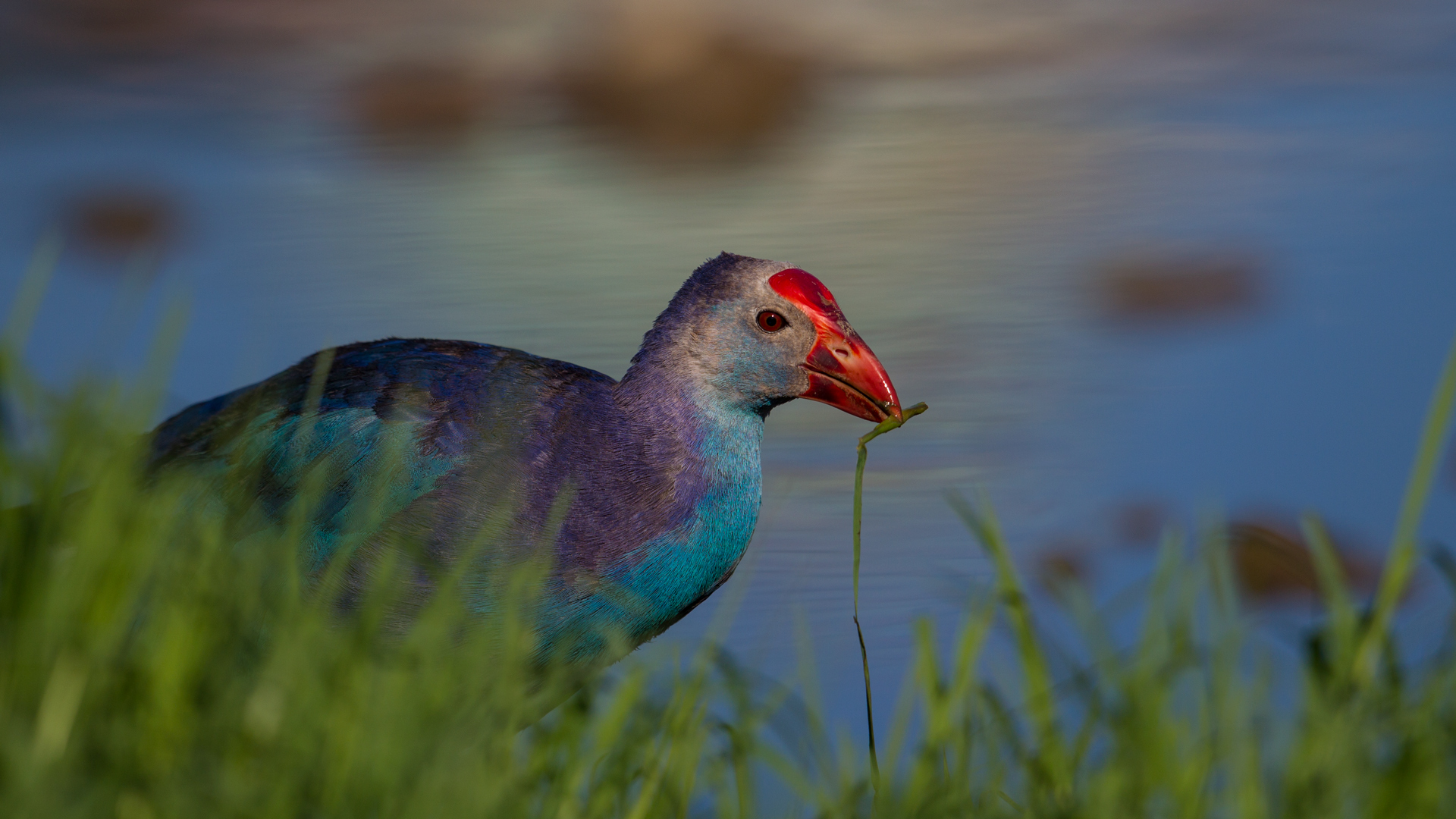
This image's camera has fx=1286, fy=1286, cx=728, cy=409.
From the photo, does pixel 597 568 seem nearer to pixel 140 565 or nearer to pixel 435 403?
pixel 435 403

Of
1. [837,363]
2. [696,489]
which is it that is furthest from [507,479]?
[837,363]

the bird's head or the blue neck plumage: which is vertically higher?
the bird's head

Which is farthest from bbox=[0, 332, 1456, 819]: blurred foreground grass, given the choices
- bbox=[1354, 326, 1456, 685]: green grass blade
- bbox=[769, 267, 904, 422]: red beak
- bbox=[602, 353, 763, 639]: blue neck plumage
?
bbox=[769, 267, 904, 422]: red beak

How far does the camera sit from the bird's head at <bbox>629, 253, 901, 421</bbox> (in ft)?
10.7

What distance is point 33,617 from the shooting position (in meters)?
1.61

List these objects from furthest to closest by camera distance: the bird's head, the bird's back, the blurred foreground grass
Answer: the bird's head, the bird's back, the blurred foreground grass

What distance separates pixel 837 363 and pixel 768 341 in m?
0.19

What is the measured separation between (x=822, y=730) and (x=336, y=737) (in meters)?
0.74

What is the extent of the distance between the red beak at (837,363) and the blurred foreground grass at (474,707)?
141cm

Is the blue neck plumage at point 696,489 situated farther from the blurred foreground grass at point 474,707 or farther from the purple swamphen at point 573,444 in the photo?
the blurred foreground grass at point 474,707

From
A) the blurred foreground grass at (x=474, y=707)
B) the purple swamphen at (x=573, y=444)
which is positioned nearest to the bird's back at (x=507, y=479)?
the purple swamphen at (x=573, y=444)

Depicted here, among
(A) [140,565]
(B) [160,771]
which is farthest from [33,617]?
(B) [160,771]

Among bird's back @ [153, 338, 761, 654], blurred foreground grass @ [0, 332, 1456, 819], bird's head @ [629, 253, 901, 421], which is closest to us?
blurred foreground grass @ [0, 332, 1456, 819]

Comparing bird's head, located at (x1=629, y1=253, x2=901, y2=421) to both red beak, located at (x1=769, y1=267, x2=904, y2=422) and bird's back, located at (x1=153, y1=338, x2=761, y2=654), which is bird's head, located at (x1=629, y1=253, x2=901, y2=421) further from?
bird's back, located at (x1=153, y1=338, x2=761, y2=654)
